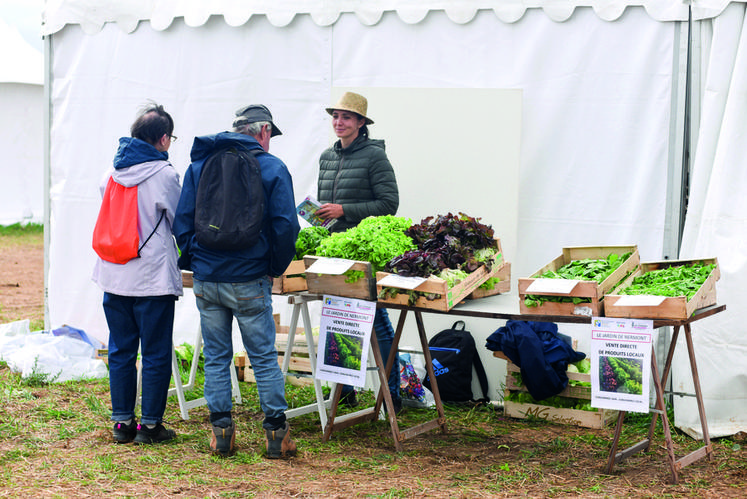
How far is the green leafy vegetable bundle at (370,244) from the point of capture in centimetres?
450

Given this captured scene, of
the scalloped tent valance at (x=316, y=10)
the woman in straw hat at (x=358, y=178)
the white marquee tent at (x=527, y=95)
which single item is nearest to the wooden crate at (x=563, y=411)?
the white marquee tent at (x=527, y=95)

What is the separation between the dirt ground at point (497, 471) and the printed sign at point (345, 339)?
1.55ft

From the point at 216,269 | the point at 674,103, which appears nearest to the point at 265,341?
the point at 216,269

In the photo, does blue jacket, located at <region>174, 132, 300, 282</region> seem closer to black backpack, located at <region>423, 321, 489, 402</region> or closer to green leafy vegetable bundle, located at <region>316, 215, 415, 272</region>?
green leafy vegetable bundle, located at <region>316, 215, 415, 272</region>

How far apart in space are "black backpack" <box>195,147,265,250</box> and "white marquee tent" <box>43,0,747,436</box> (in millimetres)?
2016

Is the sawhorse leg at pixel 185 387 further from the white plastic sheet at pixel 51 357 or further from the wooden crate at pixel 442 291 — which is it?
the wooden crate at pixel 442 291

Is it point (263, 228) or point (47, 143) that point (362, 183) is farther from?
point (47, 143)

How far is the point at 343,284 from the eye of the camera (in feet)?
15.1

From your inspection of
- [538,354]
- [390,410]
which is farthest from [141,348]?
[538,354]

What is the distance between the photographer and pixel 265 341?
14.5ft

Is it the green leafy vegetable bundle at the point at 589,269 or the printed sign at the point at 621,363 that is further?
the green leafy vegetable bundle at the point at 589,269

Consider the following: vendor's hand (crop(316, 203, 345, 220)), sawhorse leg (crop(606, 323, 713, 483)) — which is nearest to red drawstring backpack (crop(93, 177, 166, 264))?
vendor's hand (crop(316, 203, 345, 220))

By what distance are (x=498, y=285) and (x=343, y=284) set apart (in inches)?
35.3

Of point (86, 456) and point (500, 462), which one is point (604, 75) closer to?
point (500, 462)
